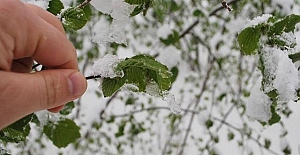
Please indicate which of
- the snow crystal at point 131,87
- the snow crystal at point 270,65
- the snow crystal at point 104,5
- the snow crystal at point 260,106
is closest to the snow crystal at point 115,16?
the snow crystal at point 104,5

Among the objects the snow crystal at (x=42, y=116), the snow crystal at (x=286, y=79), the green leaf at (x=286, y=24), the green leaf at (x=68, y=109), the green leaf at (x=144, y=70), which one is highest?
the green leaf at (x=286, y=24)

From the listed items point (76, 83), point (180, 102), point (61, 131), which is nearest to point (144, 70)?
point (76, 83)

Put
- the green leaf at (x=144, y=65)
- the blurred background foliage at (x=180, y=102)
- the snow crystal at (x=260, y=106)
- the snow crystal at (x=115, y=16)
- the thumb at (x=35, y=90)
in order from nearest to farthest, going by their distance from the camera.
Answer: the thumb at (x=35, y=90) → the green leaf at (x=144, y=65) → the snow crystal at (x=115, y=16) → the snow crystal at (x=260, y=106) → the blurred background foliage at (x=180, y=102)

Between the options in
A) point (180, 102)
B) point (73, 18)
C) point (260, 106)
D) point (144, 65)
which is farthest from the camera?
point (180, 102)

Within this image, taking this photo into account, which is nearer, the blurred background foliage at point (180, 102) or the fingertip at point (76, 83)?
the fingertip at point (76, 83)

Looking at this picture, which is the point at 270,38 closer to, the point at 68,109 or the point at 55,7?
the point at 55,7

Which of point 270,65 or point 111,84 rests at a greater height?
A: point 270,65

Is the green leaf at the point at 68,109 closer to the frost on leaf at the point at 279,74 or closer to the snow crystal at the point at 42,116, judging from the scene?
the snow crystal at the point at 42,116

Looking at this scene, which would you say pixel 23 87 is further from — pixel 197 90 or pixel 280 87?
pixel 197 90
